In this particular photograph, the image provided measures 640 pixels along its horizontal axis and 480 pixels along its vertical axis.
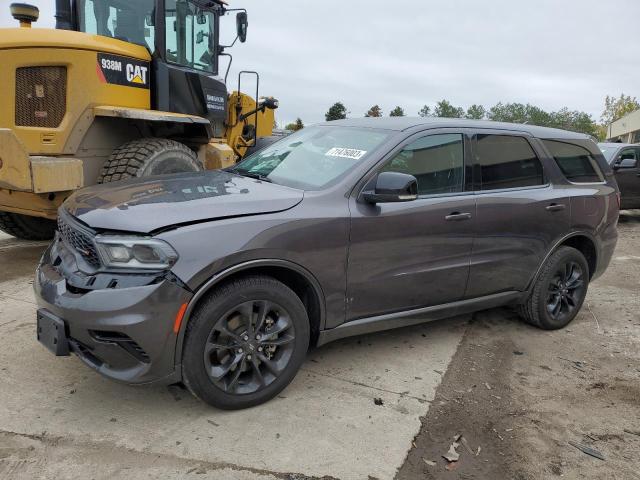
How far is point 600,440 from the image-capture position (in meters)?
2.98

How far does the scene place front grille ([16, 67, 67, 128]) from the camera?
16.9 feet

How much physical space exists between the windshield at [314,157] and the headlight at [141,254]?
1.05 m

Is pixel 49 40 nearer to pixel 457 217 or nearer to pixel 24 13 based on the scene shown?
pixel 24 13

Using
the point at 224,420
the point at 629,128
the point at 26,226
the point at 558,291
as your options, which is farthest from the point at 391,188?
the point at 629,128

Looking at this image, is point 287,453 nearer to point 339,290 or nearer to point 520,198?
point 339,290

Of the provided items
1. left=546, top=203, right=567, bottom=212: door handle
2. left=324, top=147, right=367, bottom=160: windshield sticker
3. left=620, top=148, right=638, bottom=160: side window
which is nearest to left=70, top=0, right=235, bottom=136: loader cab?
left=324, top=147, right=367, bottom=160: windshield sticker

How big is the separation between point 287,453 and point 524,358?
222 centimetres

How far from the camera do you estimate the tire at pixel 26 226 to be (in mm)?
6290

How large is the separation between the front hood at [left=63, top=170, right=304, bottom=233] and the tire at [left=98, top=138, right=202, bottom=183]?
6.00ft

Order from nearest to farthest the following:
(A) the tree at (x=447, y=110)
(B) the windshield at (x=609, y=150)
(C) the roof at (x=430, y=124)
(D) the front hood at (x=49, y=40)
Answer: (C) the roof at (x=430, y=124)
(D) the front hood at (x=49, y=40)
(B) the windshield at (x=609, y=150)
(A) the tree at (x=447, y=110)

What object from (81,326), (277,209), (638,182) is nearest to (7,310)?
(81,326)

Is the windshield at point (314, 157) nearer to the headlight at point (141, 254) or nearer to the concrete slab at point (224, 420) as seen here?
the headlight at point (141, 254)

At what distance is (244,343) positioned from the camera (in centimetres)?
291

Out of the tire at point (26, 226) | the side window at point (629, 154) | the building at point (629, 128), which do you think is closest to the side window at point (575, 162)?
the tire at point (26, 226)
